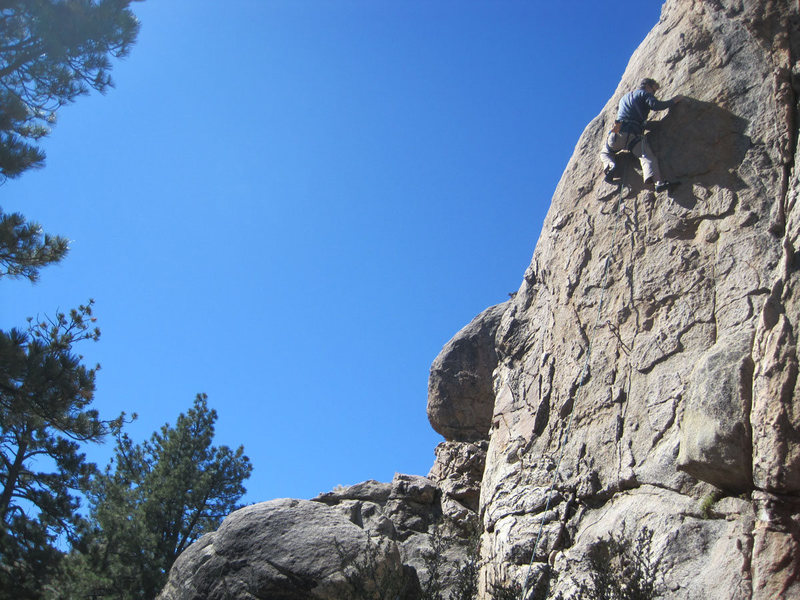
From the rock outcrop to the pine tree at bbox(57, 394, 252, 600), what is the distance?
680cm

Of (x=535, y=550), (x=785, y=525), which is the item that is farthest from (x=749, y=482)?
(x=535, y=550)

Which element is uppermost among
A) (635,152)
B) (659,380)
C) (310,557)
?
(635,152)

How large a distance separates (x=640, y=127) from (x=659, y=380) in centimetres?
397

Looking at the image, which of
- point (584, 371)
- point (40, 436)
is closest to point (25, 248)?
point (40, 436)

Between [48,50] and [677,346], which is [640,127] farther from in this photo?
[48,50]

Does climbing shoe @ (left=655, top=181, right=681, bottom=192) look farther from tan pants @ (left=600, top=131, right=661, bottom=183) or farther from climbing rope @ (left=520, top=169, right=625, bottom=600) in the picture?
climbing rope @ (left=520, top=169, right=625, bottom=600)

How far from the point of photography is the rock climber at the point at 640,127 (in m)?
10.5

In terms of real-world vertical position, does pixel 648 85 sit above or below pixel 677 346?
above

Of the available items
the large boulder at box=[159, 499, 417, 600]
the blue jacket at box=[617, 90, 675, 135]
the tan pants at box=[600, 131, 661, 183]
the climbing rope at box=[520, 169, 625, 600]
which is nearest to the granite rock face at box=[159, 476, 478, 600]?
the large boulder at box=[159, 499, 417, 600]

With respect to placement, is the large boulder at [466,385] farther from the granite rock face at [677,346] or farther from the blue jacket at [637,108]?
the blue jacket at [637,108]

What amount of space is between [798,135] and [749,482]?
447 cm

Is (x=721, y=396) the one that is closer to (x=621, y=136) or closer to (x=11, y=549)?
(x=621, y=136)

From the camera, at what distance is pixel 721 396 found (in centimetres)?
741

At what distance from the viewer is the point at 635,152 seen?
1092 centimetres
